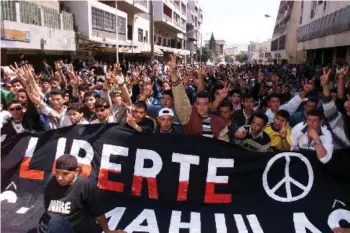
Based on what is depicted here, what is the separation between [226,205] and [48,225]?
2236 millimetres

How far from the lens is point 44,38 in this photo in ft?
85.2

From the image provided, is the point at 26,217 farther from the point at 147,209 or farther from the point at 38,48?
the point at 38,48

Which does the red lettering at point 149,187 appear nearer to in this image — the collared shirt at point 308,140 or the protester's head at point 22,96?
the collared shirt at point 308,140

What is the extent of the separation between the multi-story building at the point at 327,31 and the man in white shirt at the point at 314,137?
2257cm

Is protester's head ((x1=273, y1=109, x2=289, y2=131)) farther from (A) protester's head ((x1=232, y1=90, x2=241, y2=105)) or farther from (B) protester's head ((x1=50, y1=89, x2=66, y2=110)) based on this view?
(B) protester's head ((x1=50, y1=89, x2=66, y2=110))

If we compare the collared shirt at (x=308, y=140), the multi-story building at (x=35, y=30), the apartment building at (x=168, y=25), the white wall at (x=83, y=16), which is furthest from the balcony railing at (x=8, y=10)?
the apartment building at (x=168, y=25)

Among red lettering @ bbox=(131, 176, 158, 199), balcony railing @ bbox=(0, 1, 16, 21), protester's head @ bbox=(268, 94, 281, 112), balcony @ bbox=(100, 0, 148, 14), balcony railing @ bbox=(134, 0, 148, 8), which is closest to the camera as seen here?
red lettering @ bbox=(131, 176, 158, 199)

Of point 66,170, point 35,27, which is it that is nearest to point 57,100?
point 66,170

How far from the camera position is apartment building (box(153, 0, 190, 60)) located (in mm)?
59312

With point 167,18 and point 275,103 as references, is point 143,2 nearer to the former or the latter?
point 167,18

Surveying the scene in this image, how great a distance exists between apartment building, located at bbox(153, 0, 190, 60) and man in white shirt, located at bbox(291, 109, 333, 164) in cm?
4771

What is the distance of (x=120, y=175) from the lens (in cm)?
508

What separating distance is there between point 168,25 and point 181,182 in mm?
64331

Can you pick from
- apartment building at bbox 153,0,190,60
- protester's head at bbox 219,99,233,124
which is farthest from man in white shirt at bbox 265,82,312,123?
apartment building at bbox 153,0,190,60
